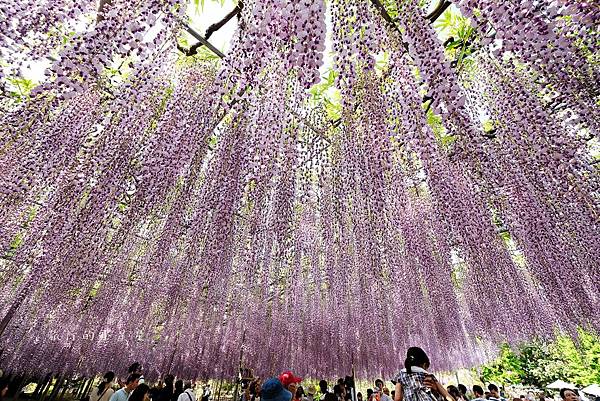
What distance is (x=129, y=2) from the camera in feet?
9.55

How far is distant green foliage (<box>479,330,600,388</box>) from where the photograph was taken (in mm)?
14773

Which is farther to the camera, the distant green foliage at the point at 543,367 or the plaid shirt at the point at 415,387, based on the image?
the distant green foliage at the point at 543,367

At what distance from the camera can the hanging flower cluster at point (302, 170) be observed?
2895 millimetres

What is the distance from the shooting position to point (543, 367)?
59.7ft

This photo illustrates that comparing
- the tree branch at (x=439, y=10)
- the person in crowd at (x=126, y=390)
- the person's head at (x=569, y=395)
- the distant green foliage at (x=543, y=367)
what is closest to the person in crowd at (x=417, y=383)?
the tree branch at (x=439, y=10)

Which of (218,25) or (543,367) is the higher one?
(218,25)

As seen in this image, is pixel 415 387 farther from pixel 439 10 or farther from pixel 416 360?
pixel 439 10

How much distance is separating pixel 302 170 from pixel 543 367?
20.8 m

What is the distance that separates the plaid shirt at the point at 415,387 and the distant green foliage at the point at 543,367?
50.8 feet

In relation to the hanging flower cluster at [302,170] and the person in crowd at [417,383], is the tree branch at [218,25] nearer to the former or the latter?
the hanging flower cluster at [302,170]

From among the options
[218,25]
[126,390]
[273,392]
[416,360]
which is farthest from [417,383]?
[218,25]

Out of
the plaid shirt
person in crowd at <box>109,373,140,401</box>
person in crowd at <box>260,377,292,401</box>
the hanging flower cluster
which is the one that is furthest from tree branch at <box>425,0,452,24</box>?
person in crowd at <box>109,373,140,401</box>

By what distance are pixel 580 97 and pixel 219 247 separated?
476 centimetres

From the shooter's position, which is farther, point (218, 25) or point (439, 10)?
point (218, 25)
